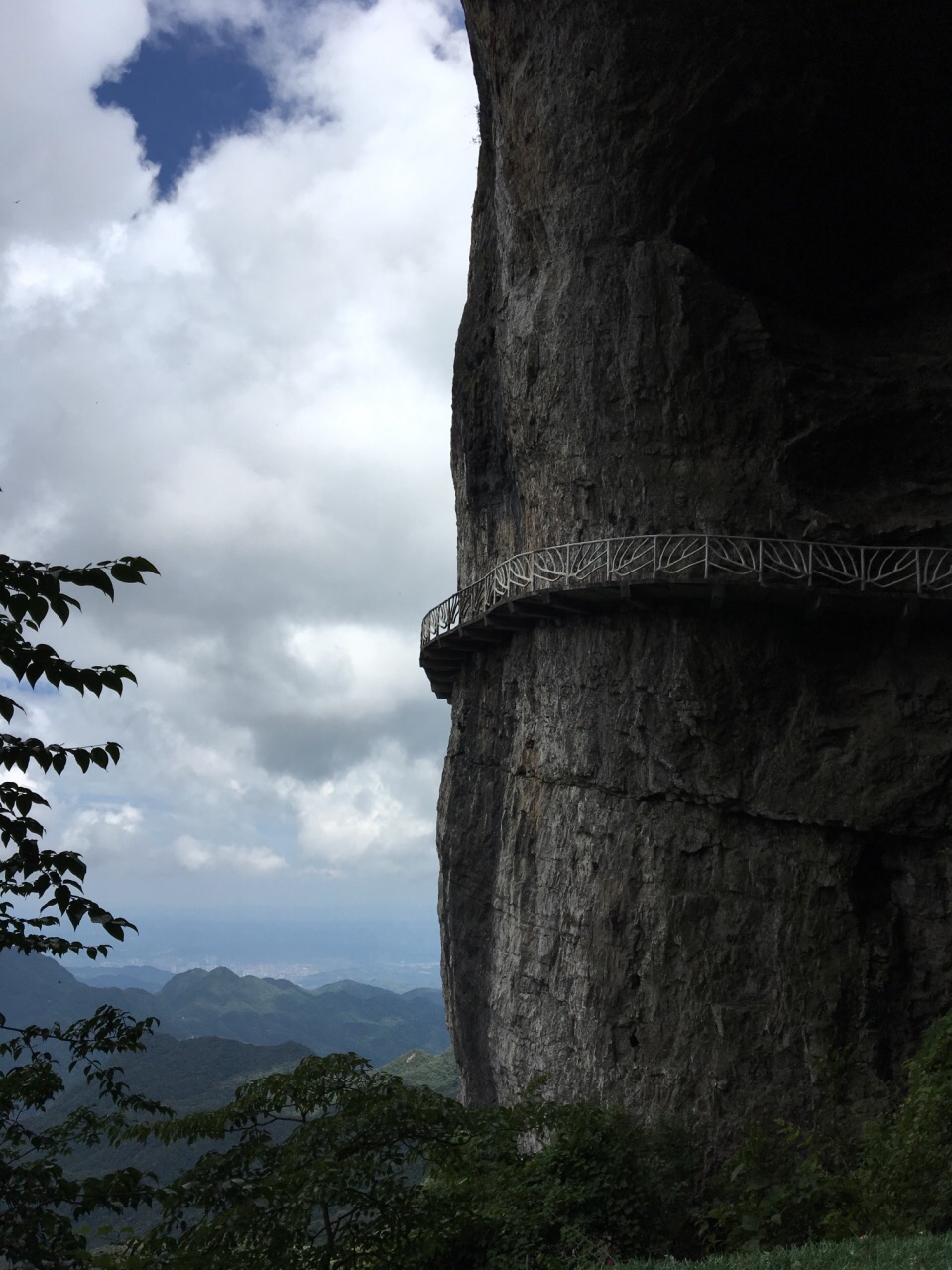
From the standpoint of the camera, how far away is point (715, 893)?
1712cm

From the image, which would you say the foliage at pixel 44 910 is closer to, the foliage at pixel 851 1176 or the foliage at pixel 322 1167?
the foliage at pixel 322 1167

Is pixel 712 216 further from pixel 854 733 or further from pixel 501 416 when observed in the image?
pixel 854 733

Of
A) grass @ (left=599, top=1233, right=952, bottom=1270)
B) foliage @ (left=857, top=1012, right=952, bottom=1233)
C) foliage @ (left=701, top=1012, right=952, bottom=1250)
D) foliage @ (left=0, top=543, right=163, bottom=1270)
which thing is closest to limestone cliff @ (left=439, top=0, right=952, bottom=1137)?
foliage @ (left=701, top=1012, right=952, bottom=1250)

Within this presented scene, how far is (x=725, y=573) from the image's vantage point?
17750 mm

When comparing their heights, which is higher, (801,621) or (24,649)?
(801,621)

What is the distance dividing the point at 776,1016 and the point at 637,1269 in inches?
251

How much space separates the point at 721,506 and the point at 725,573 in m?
1.25

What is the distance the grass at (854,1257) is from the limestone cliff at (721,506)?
602 cm

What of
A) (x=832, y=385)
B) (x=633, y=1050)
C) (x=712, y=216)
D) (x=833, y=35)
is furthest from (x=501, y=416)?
(x=633, y=1050)

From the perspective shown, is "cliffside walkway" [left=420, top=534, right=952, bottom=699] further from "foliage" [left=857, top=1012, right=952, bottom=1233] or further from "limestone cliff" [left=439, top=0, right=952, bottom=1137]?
"foliage" [left=857, top=1012, right=952, bottom=1233]

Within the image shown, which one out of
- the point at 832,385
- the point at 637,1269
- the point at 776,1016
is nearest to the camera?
the point at 637,1269

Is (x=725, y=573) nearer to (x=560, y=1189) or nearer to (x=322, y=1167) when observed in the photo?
(x=560, y=1189)

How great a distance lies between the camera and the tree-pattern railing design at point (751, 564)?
17.2 m

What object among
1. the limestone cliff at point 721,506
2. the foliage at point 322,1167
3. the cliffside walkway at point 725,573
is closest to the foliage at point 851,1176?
the limestone cliff at point 721,506
